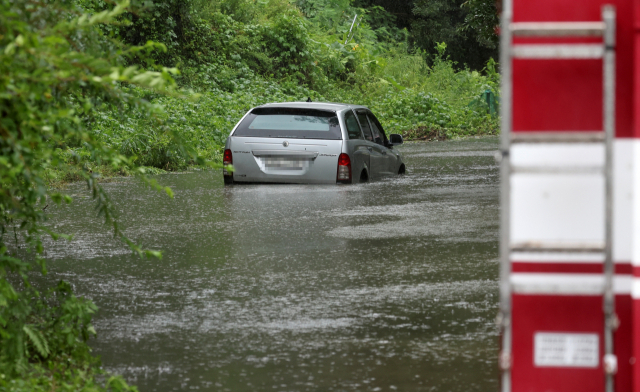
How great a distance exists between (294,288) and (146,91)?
55.3 ft

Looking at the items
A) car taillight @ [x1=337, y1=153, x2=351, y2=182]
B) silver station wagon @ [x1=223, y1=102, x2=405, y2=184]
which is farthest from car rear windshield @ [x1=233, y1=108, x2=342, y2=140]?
car taillight @ [x1=337, y1=153, x2=351, y2=182]

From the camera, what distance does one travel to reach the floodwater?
20.1 ft

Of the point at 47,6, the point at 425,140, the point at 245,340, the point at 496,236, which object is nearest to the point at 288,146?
the point at 496,236

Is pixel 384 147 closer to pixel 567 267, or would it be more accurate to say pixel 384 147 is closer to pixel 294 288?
pixel 294 288

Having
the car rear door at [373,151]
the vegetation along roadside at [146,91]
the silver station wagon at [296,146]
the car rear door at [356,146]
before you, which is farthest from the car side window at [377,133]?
the vegetation along roadside at [146,91]

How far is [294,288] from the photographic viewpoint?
8500mm

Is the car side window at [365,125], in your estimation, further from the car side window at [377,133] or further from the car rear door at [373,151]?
the car side window at [377,133]

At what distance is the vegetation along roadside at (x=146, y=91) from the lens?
15.1 feet

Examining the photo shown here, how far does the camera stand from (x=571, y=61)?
10.5 ft

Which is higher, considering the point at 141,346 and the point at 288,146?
the point at 288,146

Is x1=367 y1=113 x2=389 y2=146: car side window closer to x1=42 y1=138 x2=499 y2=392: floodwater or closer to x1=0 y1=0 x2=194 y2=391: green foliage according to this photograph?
x1=42 y1=138 x2=499 y2=392: floodwater

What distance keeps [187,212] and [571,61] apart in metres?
10.5

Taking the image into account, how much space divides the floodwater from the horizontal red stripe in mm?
2584

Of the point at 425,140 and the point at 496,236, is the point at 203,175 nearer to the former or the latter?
the point at 496,236
